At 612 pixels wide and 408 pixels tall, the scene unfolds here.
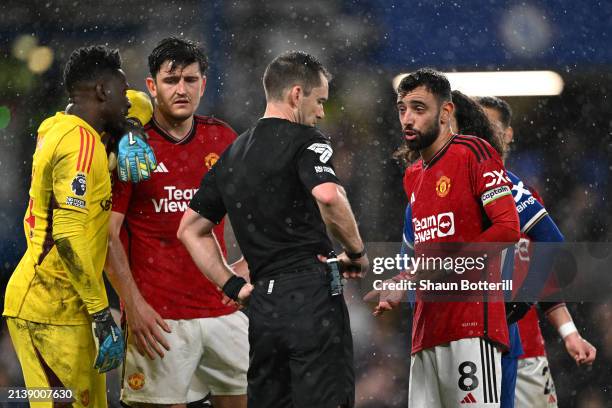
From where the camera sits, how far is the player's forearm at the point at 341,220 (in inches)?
147

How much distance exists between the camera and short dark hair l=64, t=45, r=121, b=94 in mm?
4391

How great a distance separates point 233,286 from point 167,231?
818 millimetres

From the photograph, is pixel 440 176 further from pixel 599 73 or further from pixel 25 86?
pixel 25 86

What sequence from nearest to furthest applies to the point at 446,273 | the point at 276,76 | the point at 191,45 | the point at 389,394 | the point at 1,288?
the point at 276,76 < the point at 446,273 < the point at 191,45 < the point at 389,394 < the point at 1,288

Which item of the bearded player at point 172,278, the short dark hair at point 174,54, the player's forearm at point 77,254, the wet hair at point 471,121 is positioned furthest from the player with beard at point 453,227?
the player's forearm at point 77,254

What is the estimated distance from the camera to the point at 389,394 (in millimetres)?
7625

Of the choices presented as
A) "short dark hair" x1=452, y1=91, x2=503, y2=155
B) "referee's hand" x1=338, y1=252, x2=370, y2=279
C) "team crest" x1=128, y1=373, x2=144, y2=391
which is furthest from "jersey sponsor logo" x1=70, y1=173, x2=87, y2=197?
"short dark hair" x1=452, y1=91, x2=503, y2=155

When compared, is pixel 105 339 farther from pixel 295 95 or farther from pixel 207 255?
pixel 295 95

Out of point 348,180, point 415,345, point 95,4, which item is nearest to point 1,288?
point 95,4

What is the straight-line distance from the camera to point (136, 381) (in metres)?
4.62

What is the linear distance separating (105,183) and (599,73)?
492 cm

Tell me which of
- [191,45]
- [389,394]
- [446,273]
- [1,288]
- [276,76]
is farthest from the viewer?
[1,288]

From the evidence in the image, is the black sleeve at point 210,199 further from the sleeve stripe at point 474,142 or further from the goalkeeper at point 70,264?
the sleeve stripe at point 474,142

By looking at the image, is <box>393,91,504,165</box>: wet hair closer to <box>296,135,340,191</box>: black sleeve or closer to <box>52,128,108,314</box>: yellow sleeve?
<box>296,135,340,191</box>: black sleeve
